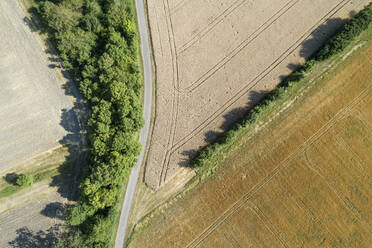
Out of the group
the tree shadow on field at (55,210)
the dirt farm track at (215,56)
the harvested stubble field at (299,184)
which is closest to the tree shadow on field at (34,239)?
the tree shadow on field at (55,210)

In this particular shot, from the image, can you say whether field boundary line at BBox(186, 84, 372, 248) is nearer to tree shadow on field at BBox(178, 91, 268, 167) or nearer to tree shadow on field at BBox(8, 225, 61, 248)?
tree shadow on field at BBox(178, 91, 268, 167)

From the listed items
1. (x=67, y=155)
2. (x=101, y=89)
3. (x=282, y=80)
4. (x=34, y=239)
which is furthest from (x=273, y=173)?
(x=34, y=239)

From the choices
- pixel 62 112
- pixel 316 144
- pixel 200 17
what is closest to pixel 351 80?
pixel 316 144

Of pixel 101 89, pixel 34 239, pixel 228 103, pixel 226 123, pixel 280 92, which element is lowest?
pixel 34 239

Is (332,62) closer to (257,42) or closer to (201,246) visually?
(257,42)

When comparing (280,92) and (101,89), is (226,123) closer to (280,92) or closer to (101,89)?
(280,92)

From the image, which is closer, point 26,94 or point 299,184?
point 26,94
